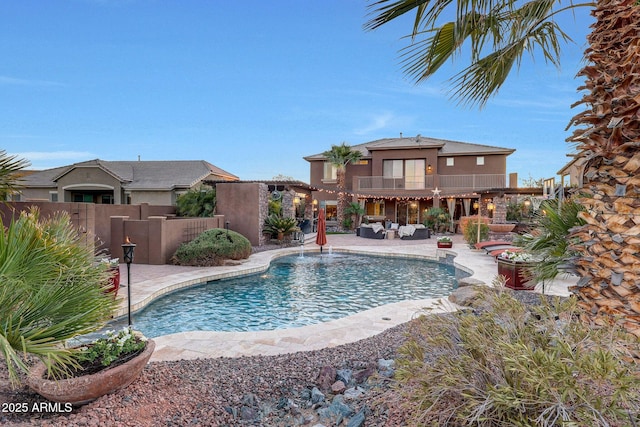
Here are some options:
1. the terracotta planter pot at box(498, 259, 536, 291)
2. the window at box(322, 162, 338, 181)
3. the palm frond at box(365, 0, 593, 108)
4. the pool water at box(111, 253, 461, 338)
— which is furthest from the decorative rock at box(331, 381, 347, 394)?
the window at box(322, 162, 338, 181)

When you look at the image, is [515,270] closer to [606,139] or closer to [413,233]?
[606,139]

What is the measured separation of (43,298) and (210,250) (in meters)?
9.16

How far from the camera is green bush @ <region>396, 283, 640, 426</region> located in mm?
1709

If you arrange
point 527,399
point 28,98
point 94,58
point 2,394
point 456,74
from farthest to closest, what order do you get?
1. point 28,98
2. point 94,58
3. point 456,74
4. point 2,394
5. point 527,399

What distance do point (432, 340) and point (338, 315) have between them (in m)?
4.72

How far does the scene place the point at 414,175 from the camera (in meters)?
27.0

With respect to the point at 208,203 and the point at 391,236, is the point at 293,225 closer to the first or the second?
the point at 208,203

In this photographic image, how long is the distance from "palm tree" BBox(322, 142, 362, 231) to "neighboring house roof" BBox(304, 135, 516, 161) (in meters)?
1.60

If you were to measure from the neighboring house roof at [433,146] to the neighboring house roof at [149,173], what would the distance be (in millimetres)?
8868

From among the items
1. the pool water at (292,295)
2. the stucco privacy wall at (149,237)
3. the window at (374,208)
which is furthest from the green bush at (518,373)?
the window at (374,208)

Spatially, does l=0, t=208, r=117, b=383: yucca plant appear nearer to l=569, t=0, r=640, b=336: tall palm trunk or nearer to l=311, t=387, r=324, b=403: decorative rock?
l=311, t=387, r=324, b=403: decorative rock

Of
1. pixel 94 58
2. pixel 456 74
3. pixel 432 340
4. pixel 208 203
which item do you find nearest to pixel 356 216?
pixel 208 203

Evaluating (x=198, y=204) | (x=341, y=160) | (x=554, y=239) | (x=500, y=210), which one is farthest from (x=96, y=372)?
(x=341, y=160)

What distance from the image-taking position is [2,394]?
9.40 ft
